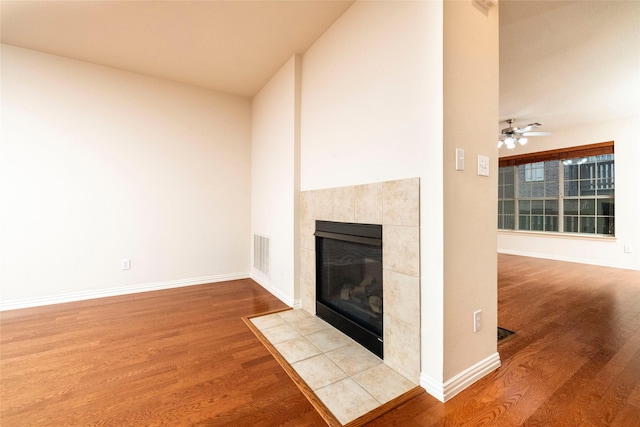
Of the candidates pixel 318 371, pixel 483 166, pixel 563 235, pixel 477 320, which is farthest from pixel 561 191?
pixel 318 371

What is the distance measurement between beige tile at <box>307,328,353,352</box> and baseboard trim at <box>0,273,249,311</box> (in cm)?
217

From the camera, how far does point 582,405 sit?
59.8 inches

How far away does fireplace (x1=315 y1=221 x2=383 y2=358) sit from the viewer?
204 centimetres

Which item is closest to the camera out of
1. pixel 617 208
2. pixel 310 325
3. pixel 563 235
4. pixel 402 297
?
pixel 402 297

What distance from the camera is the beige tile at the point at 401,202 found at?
1.68 m

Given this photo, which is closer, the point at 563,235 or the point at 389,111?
the point at 389,111

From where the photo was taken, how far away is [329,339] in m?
2.27

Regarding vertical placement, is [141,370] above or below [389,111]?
below

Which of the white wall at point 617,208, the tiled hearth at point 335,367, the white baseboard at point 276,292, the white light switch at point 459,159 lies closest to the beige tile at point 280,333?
the tiled hearth at point 335,367

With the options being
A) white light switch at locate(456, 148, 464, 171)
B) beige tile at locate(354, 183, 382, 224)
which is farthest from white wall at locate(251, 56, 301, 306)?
white light switch at locate(456, 148, 464, 171)

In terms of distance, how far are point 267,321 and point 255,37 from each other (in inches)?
108

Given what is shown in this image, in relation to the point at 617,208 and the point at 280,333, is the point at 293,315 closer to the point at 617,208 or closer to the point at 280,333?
the point at 280,333

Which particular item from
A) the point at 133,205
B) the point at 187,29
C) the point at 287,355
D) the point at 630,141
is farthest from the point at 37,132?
the point at 630,141

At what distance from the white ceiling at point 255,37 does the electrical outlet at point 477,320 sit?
2398 mm
